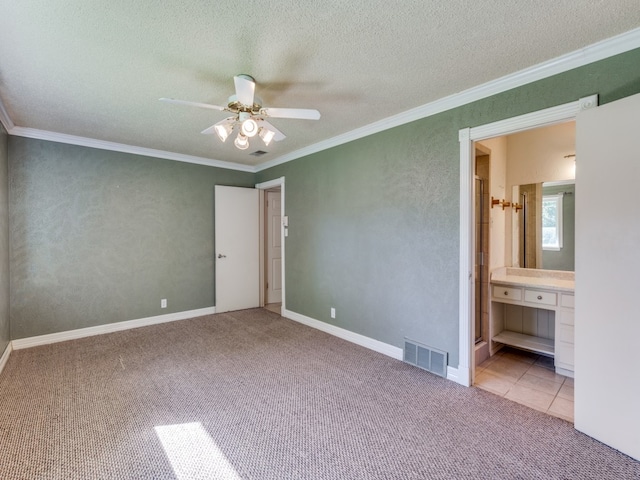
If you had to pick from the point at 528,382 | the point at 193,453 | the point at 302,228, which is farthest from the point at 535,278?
the point at 193,453

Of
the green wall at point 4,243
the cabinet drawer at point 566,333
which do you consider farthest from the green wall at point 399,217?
the green wall at point 4,243

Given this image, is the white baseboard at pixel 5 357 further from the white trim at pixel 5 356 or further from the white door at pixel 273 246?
the white door at pixel 273 246

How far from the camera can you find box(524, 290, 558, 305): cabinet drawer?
2928mm

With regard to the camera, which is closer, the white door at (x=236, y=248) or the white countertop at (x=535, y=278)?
the white countertop at (x=535, y=278)

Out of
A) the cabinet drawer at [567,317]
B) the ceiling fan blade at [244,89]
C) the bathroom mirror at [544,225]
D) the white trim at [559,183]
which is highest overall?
the ceiling fan blade at [244,89]

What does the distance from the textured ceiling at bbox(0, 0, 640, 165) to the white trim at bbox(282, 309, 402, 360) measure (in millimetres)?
2431

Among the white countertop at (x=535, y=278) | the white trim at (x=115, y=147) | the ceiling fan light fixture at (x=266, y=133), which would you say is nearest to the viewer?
the ceiling fan light fixture at (x=266, y=133)

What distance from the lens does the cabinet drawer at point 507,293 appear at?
313 centimetres

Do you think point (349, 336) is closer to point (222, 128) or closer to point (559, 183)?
point (222, 128)

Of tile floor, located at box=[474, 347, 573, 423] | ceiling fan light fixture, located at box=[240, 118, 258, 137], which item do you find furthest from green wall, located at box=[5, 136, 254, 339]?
tile floor, located at box=[474, 347, 573, 423]

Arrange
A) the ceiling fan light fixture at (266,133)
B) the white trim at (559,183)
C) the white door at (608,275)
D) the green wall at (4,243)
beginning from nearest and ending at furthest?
the white door at (608,275)
the ceiling fan light fixture at (266,133)
the green wall at (4,243)
the white trim at (559,183)

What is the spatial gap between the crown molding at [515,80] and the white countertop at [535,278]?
1.85 metres

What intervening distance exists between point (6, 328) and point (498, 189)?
549 centimetres

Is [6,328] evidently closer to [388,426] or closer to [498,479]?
[388,426]
